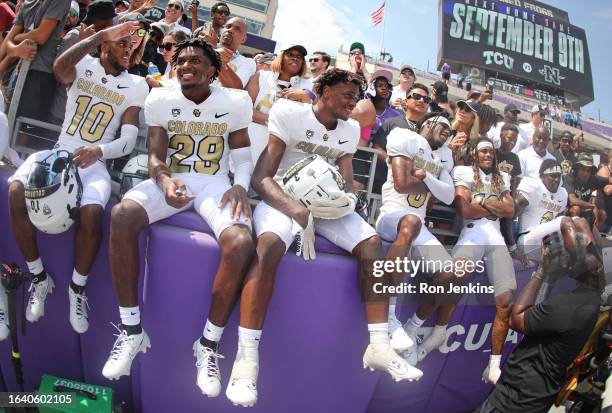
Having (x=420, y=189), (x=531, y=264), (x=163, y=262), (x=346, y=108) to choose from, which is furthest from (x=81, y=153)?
(x=531, y=264)

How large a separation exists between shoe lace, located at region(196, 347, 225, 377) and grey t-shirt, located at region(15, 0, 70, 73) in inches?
96.5

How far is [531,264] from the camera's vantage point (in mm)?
3320

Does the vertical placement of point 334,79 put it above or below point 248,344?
above

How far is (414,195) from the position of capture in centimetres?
306

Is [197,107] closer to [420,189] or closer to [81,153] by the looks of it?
[81,153]

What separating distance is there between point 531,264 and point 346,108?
182 cm

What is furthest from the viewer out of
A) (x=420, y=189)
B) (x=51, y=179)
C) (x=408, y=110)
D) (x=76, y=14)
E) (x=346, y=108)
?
(x=76, y=14)

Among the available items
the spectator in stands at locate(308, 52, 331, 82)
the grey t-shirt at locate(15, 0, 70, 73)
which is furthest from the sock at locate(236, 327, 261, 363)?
the spectator in stands at locate(308, 52, 331, 82)

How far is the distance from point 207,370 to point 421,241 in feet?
4.80

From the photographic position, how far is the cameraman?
2.70 meters

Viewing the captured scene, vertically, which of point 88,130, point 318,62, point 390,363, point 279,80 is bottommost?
point 390,363

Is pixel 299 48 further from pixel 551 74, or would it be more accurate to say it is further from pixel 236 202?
pixel 551 74

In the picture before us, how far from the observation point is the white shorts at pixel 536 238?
327 centimetres

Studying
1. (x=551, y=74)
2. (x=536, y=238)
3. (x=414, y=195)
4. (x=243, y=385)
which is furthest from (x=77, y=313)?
(x=551, y=74)
